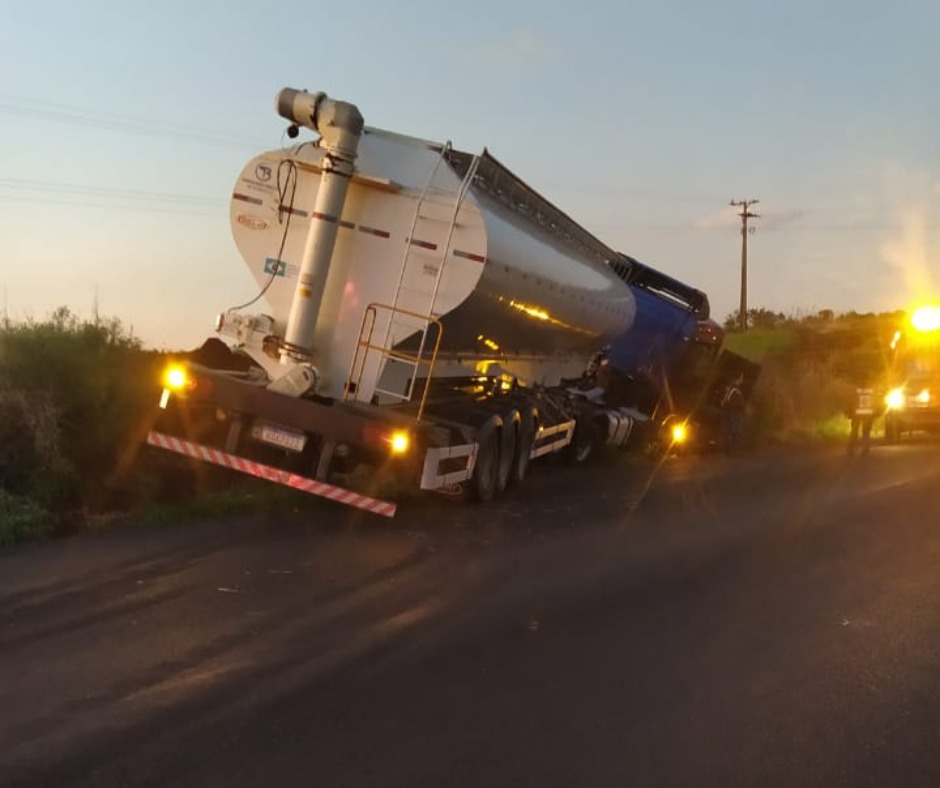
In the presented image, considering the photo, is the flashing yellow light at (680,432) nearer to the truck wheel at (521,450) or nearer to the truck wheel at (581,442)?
the truck wheel at (581,442)

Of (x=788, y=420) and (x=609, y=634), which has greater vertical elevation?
(x=788, y=420)

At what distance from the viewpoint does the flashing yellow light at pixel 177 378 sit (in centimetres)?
1087

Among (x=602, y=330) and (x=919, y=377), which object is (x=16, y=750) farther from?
(x=919, y=377)

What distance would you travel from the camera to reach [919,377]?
2598 centimetres

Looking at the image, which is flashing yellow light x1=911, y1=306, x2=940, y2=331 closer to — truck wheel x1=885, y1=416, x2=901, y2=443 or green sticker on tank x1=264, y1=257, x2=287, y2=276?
truck wheel x1=885, y1=416, x2=901, y2=443

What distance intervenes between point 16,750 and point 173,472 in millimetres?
8183

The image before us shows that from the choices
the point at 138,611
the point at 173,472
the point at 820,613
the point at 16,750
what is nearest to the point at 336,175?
the point at 173,472

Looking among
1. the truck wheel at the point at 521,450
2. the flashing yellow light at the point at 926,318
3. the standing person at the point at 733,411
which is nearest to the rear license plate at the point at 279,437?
the truck wheel at the point at 521,450

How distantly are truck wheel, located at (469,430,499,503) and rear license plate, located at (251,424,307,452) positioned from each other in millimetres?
2281

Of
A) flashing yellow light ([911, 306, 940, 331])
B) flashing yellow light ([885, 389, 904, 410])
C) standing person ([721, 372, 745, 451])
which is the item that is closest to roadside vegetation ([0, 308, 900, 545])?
standing person ([721, 372, 745, 451])

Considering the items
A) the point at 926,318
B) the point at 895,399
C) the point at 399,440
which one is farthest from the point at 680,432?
the point at 399,440

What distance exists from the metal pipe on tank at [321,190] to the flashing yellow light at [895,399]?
19496 mm

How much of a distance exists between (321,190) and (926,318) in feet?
61.9

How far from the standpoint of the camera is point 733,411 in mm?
24906
